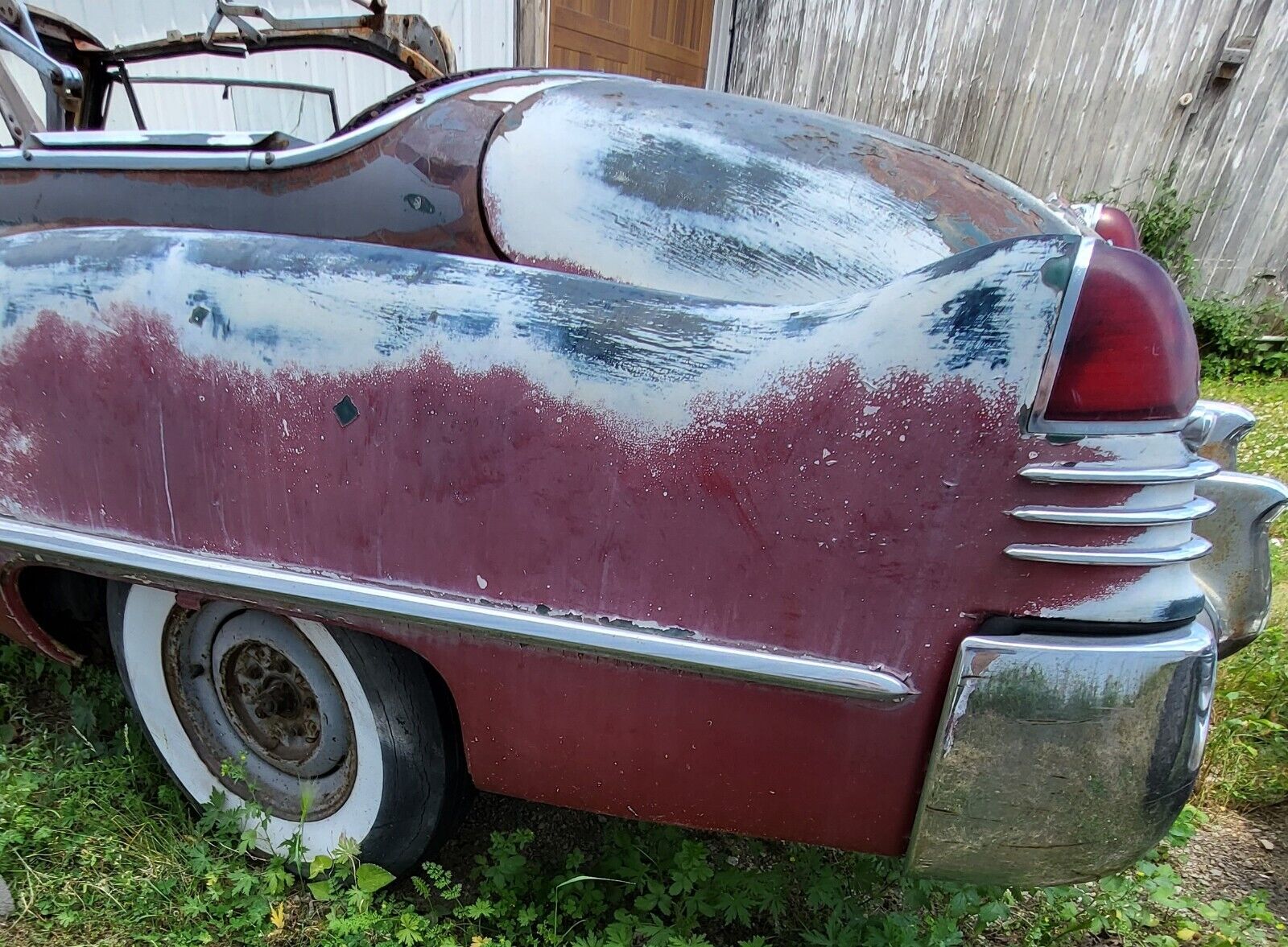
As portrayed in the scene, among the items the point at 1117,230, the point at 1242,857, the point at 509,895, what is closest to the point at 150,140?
the point at 509,895

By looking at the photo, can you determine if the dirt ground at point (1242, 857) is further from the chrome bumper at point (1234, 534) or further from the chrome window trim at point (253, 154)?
the chrome window trim at point (253, 154)

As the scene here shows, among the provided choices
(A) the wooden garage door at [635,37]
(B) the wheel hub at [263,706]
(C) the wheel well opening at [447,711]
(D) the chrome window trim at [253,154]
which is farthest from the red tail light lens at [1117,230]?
(A) the wooden garage door at [635,37]

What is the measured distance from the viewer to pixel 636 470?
3.75 ft

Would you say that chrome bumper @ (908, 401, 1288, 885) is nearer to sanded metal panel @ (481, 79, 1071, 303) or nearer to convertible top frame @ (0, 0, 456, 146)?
sanded metal panel @ (481, 79, 1071, 303)

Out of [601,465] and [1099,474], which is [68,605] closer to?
[601,465]

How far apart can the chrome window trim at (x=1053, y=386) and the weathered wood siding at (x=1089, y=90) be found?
19.1ft

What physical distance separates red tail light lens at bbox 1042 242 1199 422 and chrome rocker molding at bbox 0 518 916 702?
0.44 m

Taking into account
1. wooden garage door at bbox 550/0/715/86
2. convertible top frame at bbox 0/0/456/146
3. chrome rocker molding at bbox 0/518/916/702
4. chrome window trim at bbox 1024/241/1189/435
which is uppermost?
wooden garage door at bbox 550/0/715/86

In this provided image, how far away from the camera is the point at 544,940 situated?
1595 millimetres

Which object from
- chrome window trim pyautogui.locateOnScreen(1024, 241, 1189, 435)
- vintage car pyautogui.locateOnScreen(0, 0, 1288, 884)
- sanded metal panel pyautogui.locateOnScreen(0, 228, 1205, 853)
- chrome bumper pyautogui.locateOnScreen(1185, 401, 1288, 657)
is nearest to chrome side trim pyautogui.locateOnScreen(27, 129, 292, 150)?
vintage car pyautogui.locateOnScreen(0, 0, 1288, 884)

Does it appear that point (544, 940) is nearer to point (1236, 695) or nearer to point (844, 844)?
point (844, 844)

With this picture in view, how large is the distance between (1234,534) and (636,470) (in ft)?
3.47

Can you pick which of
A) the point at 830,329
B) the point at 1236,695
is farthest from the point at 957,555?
the point at 1236,695

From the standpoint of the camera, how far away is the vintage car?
1024mm
